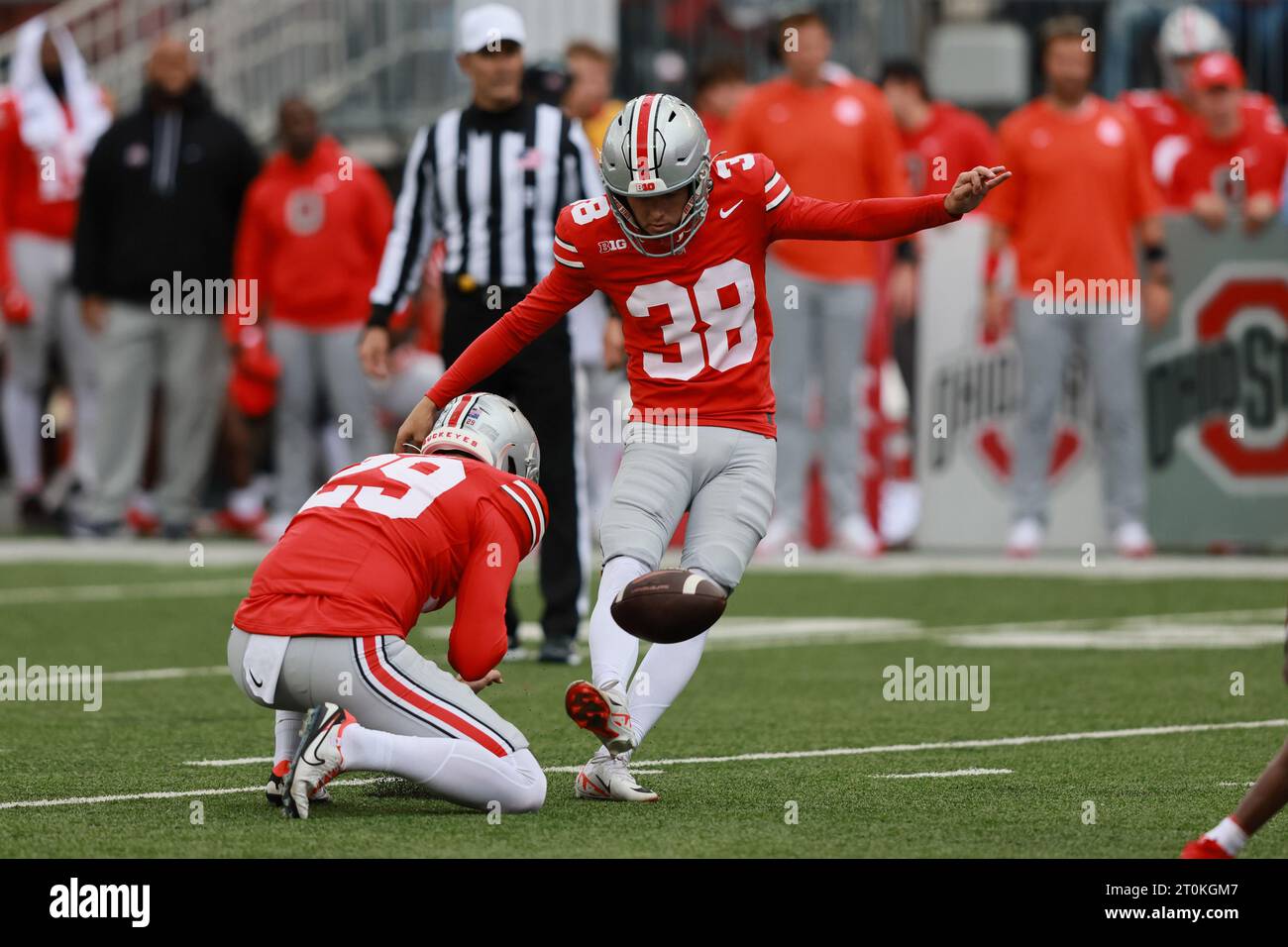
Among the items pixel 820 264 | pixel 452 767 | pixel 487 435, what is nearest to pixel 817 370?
pixel 820 264

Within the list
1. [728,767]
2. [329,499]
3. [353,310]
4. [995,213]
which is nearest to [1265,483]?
[995,213]

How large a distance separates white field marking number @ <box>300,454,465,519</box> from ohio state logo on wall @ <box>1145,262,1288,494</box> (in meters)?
7.79

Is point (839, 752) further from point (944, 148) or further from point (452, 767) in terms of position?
point (944, 148)

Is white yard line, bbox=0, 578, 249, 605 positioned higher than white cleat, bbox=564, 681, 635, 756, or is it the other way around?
white cleat, bbox=564, 681, 635, 756

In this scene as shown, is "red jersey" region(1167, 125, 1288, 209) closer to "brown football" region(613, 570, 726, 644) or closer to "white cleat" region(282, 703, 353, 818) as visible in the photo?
"brown football" region(613, 570, 726, 644)

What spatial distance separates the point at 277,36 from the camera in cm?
1925

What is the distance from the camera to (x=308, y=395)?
14.5 metres

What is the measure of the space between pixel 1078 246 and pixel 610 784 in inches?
288

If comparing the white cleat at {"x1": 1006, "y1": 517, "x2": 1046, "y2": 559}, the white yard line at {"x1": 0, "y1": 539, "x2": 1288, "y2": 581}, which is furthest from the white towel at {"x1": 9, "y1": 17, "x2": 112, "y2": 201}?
the white cleat at {"x1": 1006, "y1": 517, "x2": 1046, "y2": 559}

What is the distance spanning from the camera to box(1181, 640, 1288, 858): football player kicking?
16.4ft

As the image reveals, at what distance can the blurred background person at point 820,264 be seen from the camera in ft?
42.9

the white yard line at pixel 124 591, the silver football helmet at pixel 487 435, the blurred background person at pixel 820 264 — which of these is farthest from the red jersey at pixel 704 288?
the blurred background person at pixel 820 264

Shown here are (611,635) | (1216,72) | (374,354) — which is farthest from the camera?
(1216,72)
